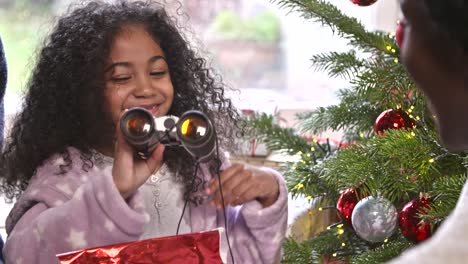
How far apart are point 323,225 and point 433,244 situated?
4.81 feet

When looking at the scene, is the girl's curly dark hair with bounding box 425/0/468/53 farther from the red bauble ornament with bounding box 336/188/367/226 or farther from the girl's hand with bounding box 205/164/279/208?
the red bauble ornament with bounding box 336/188/367/226

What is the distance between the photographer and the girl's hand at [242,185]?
54.8 inches

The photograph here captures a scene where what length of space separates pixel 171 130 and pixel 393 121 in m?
0.48

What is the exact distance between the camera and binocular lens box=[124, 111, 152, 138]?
1257 millimetres

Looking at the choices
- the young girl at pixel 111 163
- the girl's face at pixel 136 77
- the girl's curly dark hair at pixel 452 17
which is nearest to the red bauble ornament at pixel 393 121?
the young girl at pixel 111 163

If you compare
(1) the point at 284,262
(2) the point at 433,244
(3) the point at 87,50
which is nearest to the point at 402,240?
(1) the point at 284,262

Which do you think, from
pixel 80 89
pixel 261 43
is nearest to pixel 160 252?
pixel 80 89

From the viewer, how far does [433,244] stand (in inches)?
21.7

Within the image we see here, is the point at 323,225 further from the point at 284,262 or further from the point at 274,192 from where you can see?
the point at 274,192

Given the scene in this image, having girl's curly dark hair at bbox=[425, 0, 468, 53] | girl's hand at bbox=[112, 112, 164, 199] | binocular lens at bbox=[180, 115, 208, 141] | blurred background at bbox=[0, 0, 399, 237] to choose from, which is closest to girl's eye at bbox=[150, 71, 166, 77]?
girl's hand at bbox=[112, 112, 164, 199]

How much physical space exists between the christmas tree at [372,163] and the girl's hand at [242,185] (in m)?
0.13

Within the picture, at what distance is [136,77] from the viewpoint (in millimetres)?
1448

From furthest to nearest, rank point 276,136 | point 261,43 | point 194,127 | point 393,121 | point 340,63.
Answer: point 261,43 → point 276,136 → point 340,63 → point 393,121 → point 194,127

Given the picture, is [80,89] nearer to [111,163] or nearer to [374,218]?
[111,163]
